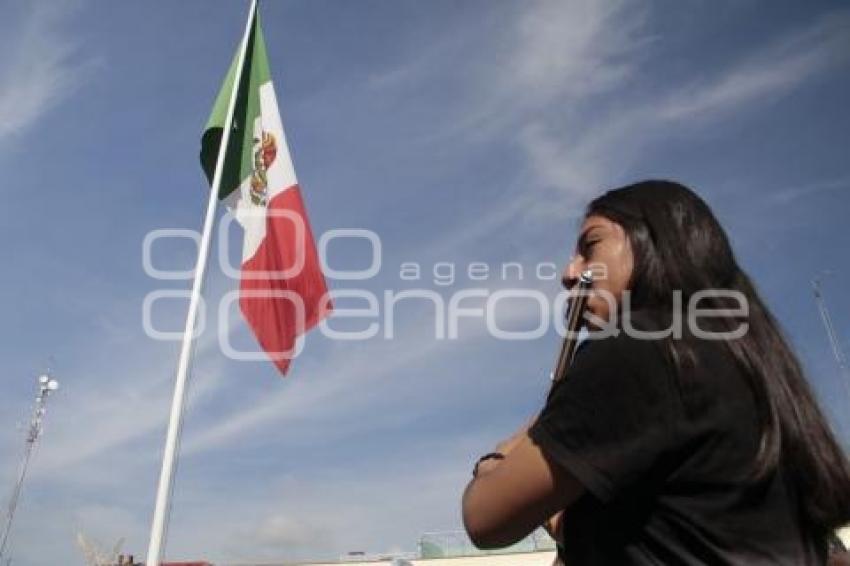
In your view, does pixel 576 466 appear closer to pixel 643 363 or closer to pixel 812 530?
pixel 643 363

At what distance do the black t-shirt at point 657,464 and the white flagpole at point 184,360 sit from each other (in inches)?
191

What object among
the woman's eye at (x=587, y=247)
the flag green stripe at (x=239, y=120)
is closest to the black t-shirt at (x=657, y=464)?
the woman's eye at (x=587, y=247)

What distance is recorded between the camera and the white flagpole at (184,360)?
17.6 ft

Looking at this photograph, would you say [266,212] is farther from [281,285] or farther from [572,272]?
[572,272]

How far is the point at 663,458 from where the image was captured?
53.4 inches

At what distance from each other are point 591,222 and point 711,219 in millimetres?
322

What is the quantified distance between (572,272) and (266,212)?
6484mm

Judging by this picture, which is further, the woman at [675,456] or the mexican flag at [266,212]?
the mexican flag at [266,212]

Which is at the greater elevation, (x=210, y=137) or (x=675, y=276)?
(x=210, y=137)

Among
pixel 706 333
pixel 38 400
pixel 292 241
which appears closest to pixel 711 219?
pixel 706 333

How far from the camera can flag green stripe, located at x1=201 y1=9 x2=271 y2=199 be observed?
7.70 m

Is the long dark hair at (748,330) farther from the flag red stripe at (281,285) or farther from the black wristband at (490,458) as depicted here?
the flag red stripe at (281,285)

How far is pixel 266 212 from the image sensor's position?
786 cm

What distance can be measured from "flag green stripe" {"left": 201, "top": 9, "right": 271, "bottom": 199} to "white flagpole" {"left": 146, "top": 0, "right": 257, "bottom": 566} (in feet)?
0.55
